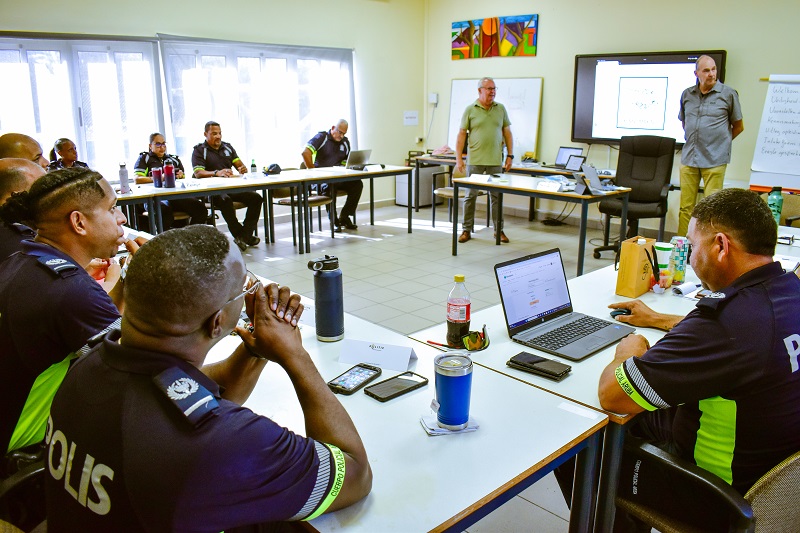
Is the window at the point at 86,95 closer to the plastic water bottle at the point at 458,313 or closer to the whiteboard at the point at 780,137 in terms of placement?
the plastic water bottle at the point at 458,313

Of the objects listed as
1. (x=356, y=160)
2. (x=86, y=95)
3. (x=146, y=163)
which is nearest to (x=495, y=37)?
(x=356, y=160)

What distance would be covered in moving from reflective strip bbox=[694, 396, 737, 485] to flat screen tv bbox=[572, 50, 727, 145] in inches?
214

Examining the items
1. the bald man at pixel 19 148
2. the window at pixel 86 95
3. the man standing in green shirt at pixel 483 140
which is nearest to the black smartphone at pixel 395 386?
the bald man at pixel 19 148

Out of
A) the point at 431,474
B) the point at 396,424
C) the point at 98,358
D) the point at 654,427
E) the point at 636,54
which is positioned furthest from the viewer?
the point at 636,54

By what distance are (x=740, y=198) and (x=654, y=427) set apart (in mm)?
691

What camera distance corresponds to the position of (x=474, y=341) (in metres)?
1.96

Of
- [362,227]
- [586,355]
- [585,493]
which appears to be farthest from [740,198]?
[362,227]

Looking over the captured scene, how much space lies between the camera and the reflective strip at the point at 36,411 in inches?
61.7

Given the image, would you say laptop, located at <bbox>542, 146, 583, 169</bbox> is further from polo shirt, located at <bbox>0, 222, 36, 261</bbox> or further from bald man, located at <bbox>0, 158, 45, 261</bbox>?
polo shirt, located at <bbox>0, 222, 36, 261</bbox>

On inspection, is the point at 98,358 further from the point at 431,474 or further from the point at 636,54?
the point at 636,54

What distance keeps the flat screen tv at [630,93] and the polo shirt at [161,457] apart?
6.28 meters

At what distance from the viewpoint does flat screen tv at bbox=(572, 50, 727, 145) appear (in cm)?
624

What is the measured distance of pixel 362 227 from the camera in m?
7.38

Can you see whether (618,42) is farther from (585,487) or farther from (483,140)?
(585,487)
